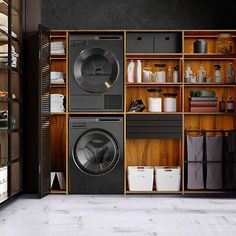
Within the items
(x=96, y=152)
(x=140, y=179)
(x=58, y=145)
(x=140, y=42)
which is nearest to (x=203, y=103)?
(x=140, y=42)

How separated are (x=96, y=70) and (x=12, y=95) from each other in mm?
1178

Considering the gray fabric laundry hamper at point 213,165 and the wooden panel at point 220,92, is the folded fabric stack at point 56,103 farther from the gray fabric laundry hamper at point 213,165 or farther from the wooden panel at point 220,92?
the gray fabric laundry hamper at point 213,165

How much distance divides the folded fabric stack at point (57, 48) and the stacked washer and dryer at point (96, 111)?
0.15 m

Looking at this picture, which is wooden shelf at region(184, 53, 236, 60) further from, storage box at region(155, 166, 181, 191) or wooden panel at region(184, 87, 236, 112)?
storage box at region(155, 166, 181, 191)

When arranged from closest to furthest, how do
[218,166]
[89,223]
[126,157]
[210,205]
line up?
1. [89,223]
2. [210,205]
3. [218,166]
4. [126,157]

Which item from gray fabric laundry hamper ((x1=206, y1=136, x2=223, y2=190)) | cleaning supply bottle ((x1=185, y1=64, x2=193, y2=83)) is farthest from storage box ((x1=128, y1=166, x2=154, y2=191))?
cleaning supply bottle ((x1=185, y1=64, x2=193, y2=83))

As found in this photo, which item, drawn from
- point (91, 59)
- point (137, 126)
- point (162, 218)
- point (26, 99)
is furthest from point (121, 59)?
point (162, 218)

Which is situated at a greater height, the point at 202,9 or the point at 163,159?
the point at 202,9

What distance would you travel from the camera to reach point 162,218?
14.9 feet

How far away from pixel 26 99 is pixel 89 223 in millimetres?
2223

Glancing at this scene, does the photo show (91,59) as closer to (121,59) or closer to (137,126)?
(121,59)

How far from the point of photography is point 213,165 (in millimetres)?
5879

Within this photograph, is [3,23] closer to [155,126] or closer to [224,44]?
[155,126]

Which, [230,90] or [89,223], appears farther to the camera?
[230,90]
